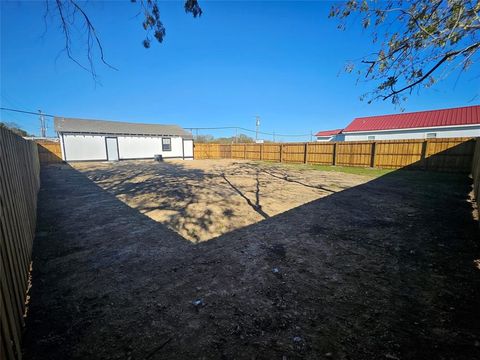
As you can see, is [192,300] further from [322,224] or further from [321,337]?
[322,224]

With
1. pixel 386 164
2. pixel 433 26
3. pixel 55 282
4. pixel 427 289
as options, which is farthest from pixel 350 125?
pixel 55 282

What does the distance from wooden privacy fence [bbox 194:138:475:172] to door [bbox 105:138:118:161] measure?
12.8 m

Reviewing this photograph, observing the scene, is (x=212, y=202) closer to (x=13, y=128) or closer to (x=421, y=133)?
(x=13, y=128)

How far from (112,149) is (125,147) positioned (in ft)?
3.84

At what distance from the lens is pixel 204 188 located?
8203 mm

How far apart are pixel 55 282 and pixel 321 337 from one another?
297cm

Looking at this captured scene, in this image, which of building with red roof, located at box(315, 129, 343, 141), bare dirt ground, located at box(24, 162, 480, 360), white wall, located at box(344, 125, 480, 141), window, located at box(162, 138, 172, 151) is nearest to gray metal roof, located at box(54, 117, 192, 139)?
window, located at box(162, 138, 172, 151)

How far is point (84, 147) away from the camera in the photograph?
19.9 meters

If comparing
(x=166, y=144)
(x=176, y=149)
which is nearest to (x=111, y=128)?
(x=166, y=144)

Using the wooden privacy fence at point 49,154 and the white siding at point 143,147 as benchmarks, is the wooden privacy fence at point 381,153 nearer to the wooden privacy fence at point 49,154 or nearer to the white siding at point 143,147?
the white siding at point 143,147

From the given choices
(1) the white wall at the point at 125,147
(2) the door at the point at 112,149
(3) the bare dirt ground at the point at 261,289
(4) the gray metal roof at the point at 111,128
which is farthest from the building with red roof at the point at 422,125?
(2) the door at the point at 112,149

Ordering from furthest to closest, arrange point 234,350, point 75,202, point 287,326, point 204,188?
1. point 204,188
2. point 75,202
3. point 287,326
4. point 234,350

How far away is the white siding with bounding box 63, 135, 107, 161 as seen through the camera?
62.9ft

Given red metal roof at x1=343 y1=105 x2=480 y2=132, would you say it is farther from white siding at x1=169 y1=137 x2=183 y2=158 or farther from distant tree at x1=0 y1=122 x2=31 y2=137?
distant tree at x1=0 y1=122 x2=31 y2=137
